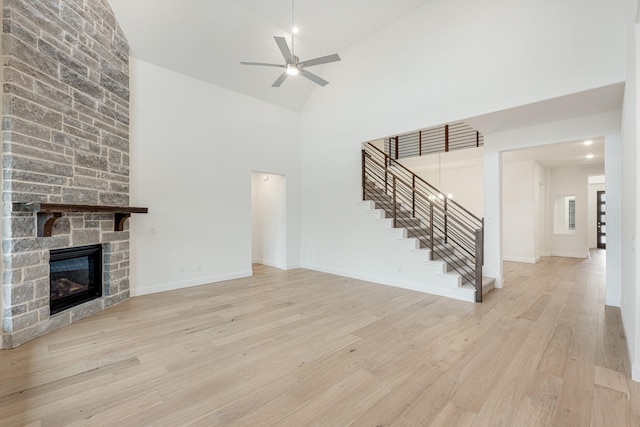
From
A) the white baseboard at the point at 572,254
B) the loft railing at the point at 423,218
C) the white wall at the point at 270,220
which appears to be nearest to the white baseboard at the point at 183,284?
the white wall at the point at 270,220

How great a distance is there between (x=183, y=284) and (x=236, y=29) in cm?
494

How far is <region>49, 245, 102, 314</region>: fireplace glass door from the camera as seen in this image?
11.9ft

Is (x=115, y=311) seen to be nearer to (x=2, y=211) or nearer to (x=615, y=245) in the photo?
(x=2, y=211)

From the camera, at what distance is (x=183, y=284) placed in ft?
17.7

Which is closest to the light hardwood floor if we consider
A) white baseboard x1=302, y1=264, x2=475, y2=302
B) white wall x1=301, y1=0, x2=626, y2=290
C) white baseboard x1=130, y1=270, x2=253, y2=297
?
A: white baseboard x1=302, y1=264, x2=475, y2=302

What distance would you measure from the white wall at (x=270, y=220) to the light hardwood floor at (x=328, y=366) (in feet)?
9.94

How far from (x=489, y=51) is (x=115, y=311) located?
680cm

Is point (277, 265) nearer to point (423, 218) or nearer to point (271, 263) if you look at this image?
point (271, 263)

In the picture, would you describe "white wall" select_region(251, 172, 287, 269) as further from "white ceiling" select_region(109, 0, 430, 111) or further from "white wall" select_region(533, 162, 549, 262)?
"white wall" select_region(533, 162, 549, 262)

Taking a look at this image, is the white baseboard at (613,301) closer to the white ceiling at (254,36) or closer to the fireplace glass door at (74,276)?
the white ceiling at (254,36)

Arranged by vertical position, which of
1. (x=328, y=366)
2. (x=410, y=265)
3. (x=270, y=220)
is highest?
(x=270, y=220)

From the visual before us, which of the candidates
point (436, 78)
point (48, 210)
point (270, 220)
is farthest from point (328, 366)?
point (270, 220)

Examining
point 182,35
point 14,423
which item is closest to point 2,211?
point 14,423

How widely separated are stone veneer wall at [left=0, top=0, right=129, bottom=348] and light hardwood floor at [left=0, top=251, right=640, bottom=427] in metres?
0.46
